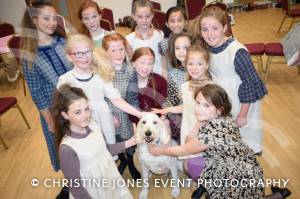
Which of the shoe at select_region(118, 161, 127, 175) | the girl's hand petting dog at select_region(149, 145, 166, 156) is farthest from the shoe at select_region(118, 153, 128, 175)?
the girl's hand petting dog at select_region(149, 145, 166, 156)

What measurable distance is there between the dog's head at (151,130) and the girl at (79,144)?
0.25 metres

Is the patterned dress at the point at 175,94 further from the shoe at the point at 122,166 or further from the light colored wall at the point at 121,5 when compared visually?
the light colored wall at the point at 121,5

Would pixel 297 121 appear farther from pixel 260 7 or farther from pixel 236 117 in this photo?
pixel 260 7

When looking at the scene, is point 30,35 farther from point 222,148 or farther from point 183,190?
point 183,190

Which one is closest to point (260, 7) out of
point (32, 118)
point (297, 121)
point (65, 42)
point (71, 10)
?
point (71, 10)

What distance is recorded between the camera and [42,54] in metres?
2.38

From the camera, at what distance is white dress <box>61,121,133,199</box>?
1.95 m

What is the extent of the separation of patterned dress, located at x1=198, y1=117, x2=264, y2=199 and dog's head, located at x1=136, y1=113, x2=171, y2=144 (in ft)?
1.22

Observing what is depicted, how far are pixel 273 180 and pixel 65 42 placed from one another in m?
1.93

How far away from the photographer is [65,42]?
2.45m

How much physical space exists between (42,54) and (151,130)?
3.18ft

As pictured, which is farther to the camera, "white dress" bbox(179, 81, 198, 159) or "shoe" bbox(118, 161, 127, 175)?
"shoe" bbox(118, 161, 127, 175)

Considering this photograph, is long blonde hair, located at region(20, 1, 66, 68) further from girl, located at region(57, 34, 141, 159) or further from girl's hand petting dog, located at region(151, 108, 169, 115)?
girl's hand petting dog, located at region(151, 108, 169, 115)

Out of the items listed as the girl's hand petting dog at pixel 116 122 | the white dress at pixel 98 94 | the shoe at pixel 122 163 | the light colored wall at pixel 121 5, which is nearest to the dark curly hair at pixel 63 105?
the white dress at pixel 98 94
